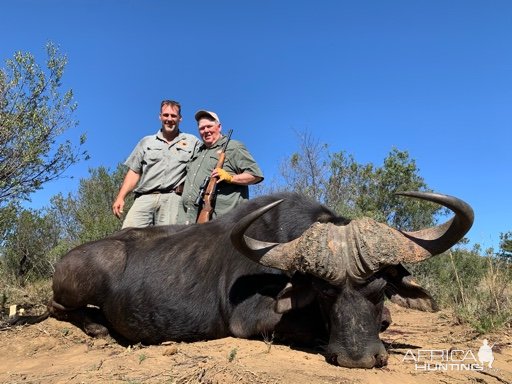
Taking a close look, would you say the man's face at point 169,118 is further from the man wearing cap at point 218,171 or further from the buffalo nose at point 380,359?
the buffalo nose at point 380,359

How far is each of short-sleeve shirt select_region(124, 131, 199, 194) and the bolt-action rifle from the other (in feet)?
2.59

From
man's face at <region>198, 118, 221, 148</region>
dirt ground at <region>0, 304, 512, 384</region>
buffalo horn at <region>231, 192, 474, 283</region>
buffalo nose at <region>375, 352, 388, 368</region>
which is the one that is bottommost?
dirt ground at <region>0, 304, 512, 384</region>

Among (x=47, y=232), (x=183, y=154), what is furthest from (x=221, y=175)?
(x=47, y=232)

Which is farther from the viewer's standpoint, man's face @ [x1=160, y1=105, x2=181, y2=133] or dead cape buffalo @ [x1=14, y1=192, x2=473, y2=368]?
man's face @ [x1=160, y1=105, x2=181, y2=133]

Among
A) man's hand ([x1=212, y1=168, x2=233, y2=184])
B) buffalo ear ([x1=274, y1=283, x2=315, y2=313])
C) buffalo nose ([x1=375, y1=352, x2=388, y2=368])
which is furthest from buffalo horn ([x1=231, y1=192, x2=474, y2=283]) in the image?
man's hand ([x1=212, y1=168, x2=233, y2=184])

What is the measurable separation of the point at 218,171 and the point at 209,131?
0.83 m

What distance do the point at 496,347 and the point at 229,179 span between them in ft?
11.6

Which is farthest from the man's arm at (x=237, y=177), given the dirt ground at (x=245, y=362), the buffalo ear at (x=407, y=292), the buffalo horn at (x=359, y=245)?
the buffalo ear at (x=407, y=292)

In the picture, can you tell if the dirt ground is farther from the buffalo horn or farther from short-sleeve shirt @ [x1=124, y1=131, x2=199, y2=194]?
short-sleeve shirt @ [x1=124, y1=131, x2=199, y2=194]

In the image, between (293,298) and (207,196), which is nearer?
(293,298)

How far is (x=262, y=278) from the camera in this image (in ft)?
14.7

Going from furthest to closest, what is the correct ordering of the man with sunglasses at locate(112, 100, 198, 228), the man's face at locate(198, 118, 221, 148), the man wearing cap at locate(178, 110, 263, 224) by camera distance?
the man with sunglasses at locate(112, 100, 198, 228), the man's face at locate(198, 118, 221, 148), the man wearing cap at locate(178, 110, 263, 224)

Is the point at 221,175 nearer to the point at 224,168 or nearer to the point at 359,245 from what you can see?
the point at 224,168

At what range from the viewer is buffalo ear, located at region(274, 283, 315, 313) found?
395 cm
